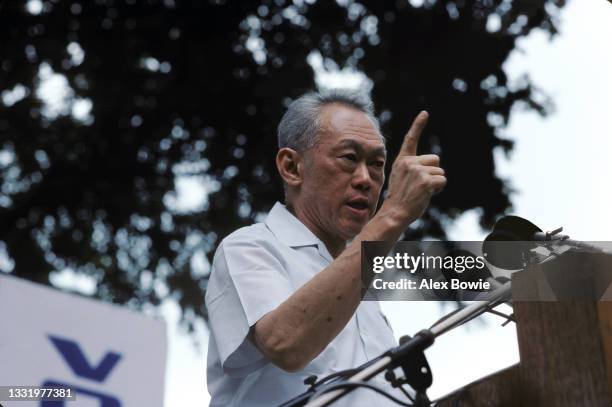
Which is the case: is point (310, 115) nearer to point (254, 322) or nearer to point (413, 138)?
point (413, 138)

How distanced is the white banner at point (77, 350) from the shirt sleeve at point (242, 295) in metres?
0.91

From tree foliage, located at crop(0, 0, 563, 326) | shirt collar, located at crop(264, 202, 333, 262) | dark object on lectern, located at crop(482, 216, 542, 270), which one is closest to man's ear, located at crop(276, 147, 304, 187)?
shirt collar, located at crop(264, 202, 333, 262)

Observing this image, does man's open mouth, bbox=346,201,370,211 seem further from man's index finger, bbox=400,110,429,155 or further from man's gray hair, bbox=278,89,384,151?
man's index finger, bbox=400,110,429,155

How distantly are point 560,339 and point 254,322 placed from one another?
602mm

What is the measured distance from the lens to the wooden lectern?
4.21 ft

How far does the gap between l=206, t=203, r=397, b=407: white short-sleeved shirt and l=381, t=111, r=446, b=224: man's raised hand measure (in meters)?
0.31

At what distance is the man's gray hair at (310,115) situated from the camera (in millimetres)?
2322

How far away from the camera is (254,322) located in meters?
1.64

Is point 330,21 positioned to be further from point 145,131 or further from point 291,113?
point 291,113

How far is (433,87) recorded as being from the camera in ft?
15.2

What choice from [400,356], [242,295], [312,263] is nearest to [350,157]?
[312,263]

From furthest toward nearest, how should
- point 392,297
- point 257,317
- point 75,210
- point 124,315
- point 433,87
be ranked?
point 75,210 → point 433,87 → point 124,315 → point 392,297 → point 257,317

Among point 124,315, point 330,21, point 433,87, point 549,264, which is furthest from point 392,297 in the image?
point 330,21

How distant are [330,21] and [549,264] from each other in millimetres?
3671
